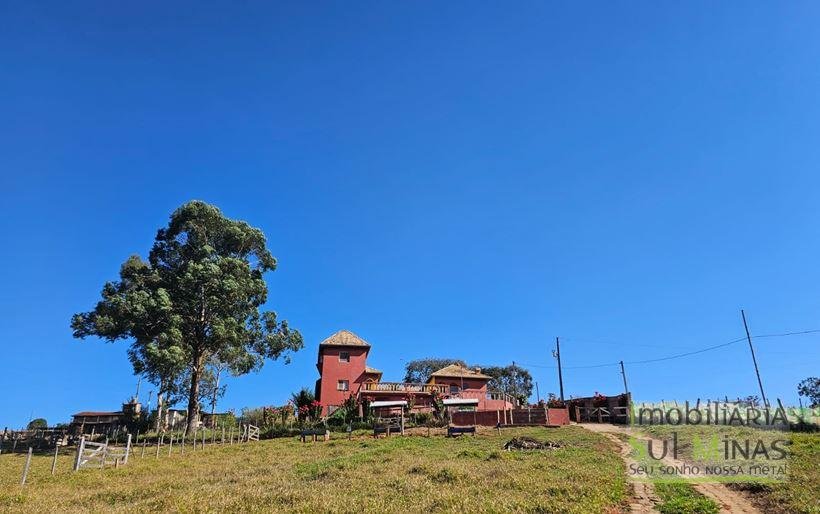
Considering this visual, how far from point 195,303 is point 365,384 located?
16.4 metres

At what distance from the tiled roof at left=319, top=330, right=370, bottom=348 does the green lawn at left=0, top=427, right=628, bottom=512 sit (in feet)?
81.8

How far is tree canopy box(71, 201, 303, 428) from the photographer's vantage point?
37.4 m

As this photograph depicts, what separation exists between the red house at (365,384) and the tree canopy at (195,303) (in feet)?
27.2

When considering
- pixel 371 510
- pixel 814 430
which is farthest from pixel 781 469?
pixel 814 430

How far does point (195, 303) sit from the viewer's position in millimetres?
40250

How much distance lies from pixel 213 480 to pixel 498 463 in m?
10.3

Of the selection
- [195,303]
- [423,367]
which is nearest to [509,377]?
[423,367]

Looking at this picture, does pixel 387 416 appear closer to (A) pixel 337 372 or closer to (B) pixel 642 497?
(A) pixel 337 372

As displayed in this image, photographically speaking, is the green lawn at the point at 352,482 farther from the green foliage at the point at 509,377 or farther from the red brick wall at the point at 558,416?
the green foliage at the point at 509,377

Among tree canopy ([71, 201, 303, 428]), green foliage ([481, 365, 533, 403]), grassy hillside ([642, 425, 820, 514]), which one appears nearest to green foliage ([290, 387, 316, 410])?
→ tree canopy ([71, 201, 303, 428])

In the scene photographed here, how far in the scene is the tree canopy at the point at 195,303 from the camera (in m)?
37.4

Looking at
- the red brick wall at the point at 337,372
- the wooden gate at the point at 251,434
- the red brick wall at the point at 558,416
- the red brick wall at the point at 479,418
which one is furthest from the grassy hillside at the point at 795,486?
the red brick wall at the point at 337,372

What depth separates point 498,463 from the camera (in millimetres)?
20125

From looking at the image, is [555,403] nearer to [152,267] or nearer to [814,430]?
[814,430]
